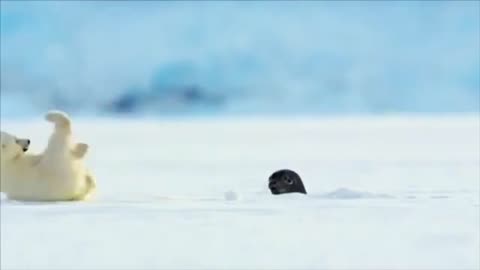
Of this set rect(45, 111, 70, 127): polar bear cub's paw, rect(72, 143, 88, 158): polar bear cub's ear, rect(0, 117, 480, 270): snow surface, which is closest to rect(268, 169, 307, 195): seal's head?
rect(0, 117, 480, 270): snow surface

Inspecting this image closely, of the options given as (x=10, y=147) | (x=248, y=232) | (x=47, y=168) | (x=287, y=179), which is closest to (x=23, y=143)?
(x=10, y=147)

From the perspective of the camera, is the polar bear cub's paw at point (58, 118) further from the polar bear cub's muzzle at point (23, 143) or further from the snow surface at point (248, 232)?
the snow surface at point (248, 232)

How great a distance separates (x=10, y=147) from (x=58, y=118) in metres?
0.27

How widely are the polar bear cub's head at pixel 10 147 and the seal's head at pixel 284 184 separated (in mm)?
1654

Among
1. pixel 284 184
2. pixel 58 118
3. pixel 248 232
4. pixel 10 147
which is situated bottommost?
pixel 248 232

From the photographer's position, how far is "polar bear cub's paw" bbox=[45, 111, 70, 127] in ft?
16.2

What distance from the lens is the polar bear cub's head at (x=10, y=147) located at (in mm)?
4859

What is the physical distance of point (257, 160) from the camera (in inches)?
452

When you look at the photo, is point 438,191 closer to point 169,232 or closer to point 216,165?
point 169,232

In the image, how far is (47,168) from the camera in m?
4.84

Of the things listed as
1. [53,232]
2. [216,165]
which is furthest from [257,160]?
[53,232]

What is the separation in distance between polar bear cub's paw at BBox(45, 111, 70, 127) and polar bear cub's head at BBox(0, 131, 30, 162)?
0.60 ft

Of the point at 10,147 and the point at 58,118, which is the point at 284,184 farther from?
the point at 10,147

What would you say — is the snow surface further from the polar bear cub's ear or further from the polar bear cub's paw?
the polar bear cub's paw
